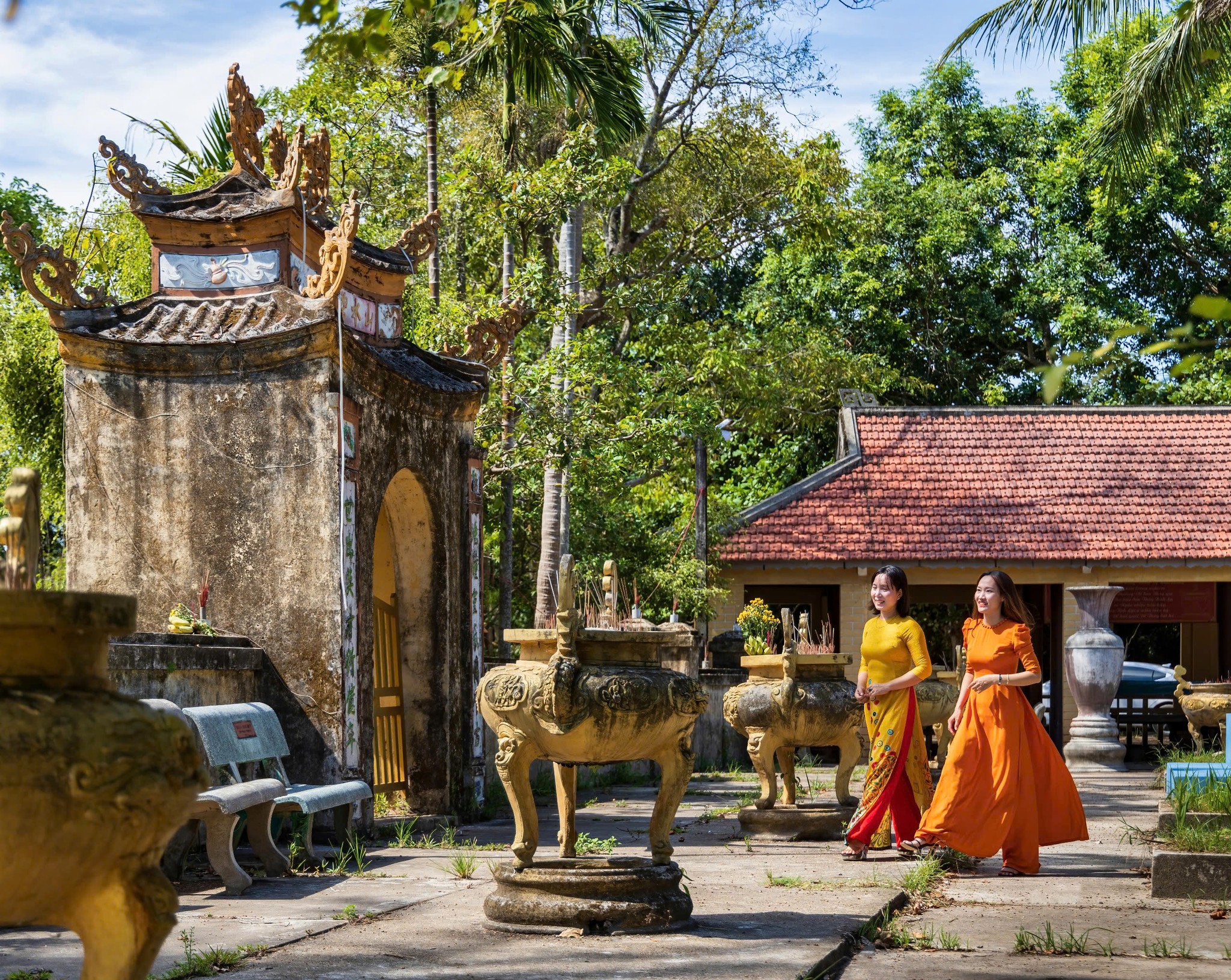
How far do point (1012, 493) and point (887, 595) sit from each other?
1388 cm

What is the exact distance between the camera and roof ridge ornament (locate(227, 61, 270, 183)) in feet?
→ 32.3

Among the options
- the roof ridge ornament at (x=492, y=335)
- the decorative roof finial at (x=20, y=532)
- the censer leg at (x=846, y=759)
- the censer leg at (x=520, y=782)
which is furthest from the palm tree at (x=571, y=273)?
the decorative roof finial at (x=20, y=532)

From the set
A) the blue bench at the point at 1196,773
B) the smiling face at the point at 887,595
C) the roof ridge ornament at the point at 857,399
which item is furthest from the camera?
Answer: the roof ridge ornament at the point at 857,399

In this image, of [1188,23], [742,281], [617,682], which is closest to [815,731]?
[617,682]

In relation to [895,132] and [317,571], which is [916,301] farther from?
[317,571]

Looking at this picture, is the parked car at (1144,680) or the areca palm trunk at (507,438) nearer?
the areca palm trunk at (507,438)

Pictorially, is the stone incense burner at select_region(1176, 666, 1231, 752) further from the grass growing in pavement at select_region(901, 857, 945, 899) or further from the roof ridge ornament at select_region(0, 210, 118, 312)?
the roof ridge ornament at select_region(0, 210, 118, 312)

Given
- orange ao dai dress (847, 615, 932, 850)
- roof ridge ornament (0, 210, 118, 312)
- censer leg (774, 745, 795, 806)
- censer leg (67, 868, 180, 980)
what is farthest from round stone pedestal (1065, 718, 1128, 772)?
censer leg (67, 868, 180, 980)

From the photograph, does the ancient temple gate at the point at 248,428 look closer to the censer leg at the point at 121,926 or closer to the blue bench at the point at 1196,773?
the blue bench at the point at 1196,773

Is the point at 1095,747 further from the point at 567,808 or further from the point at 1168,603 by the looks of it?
the point at 567,808

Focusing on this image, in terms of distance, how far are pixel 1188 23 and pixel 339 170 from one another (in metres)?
12.0

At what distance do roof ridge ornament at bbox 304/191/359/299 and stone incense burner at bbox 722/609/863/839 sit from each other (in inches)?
147

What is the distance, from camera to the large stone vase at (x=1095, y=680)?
1750 cm

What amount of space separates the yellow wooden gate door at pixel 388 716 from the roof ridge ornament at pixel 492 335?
2.21 metres
